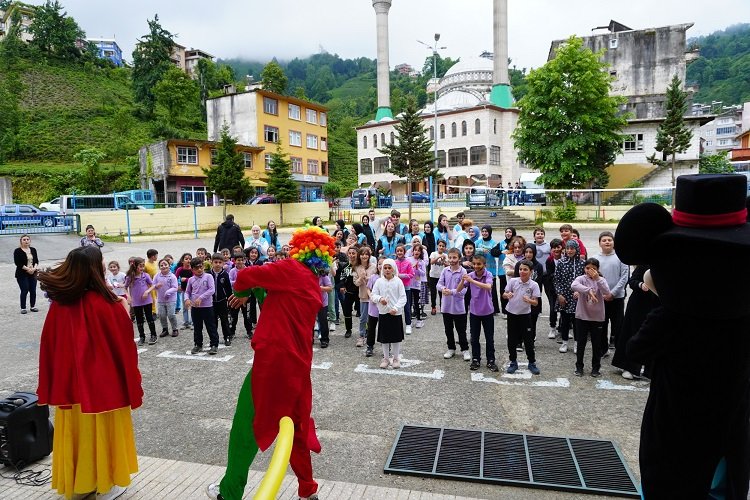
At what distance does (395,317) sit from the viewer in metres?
7.57

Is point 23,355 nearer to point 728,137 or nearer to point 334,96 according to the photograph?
point 728,137

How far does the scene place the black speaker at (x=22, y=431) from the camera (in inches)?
178

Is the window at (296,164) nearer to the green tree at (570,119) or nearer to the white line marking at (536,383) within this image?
the green tree at (570,119)

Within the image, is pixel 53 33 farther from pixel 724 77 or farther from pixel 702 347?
pixel 724 77

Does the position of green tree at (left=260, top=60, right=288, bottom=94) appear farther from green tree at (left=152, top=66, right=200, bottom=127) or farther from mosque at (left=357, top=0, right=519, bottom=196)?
A: mosque at (left=357, top=0, right=519, bottom=196)

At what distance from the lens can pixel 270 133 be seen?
4931 centimetres

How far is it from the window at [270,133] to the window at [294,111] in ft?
9.29

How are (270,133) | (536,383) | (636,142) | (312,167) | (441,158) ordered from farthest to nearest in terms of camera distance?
(441,158)
(312,167)
(270,133)
(636,142)
(536,383)

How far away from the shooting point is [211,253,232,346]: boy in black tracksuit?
889cm

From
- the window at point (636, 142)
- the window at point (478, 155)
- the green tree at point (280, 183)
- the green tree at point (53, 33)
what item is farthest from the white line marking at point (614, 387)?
the green tree at point (53, 33)

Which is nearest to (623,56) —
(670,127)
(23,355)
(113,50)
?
(670,127)

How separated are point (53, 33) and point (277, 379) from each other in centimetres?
8579

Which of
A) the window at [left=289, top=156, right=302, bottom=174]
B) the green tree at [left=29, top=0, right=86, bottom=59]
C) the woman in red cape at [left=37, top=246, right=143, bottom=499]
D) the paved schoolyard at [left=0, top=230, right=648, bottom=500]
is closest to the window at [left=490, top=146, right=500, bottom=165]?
the window at [left=289, top=156, right=302, bottom=174]

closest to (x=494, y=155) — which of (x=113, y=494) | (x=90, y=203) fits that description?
(x=90, y=203)
